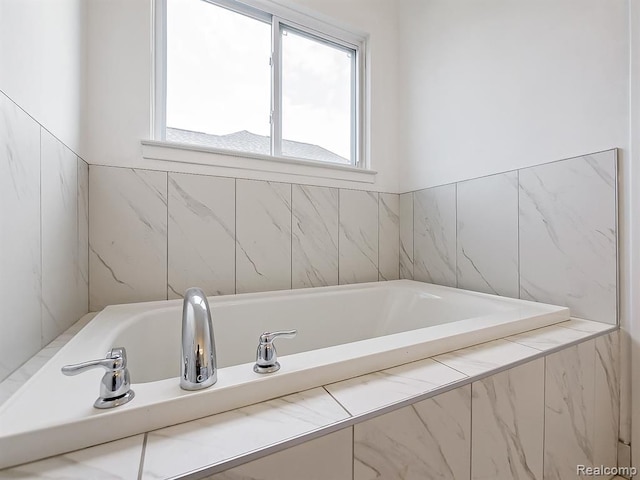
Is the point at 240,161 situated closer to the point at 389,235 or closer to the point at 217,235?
the point at 217,235

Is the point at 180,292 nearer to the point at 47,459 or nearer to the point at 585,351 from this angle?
the point at 47,459

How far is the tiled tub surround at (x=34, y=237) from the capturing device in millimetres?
664

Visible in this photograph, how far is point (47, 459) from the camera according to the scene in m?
0.44

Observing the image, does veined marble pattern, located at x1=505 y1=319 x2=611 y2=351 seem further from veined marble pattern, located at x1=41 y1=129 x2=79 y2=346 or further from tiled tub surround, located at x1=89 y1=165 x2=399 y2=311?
veined marble pattern, located at x1=41 y1=129 x2=79 y2=346

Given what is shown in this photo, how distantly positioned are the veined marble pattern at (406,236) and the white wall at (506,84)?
0.32ft

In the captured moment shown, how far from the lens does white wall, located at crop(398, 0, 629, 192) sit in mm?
1084

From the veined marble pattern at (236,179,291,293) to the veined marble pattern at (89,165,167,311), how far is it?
0.34 m

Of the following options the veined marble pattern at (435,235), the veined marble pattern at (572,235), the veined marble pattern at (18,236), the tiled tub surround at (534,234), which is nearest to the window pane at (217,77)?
the veined marble pattern at (18,236)

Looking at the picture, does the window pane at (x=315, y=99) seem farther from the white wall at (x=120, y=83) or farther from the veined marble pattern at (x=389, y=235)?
the white wall at (x=120, y=83)

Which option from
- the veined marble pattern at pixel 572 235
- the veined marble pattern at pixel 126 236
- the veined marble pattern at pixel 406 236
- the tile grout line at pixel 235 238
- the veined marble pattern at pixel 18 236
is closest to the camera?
the veined marble pattern at pixel 18 236

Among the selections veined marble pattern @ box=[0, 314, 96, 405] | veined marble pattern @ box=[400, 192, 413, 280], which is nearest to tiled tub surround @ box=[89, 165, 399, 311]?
veined marble pattern @ box=[400, 192, 413, 280]

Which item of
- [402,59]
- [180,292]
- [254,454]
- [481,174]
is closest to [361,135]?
[402,59]

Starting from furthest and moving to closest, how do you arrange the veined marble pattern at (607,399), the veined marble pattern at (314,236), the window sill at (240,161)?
the veined marble pattern at (314,236) < the window sill at (240,161) < the veined marble pattern at (607,399)

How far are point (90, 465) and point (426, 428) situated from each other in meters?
0.59
